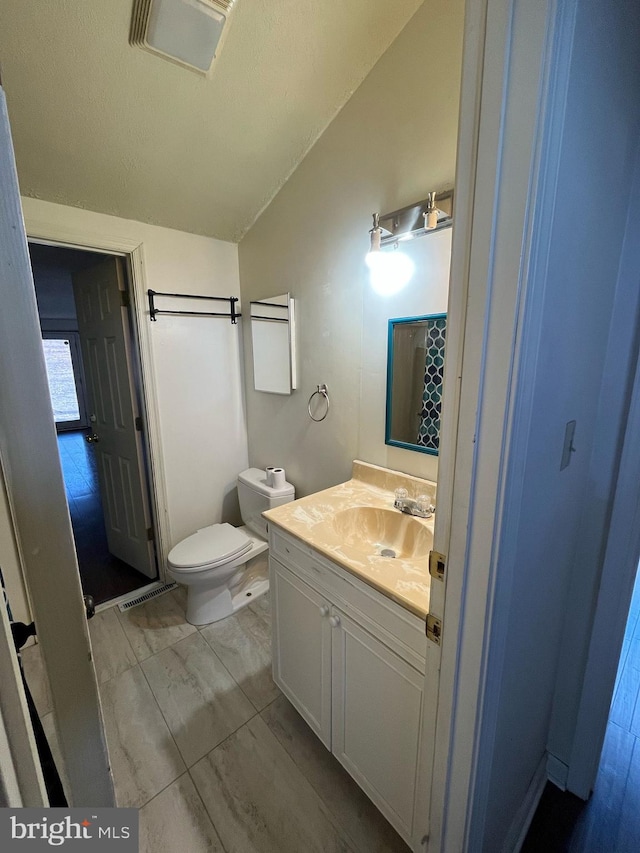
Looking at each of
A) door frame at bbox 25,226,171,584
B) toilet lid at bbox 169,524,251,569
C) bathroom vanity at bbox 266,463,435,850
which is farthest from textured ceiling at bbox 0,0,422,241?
toilet lid at bbox 169,524,251,569

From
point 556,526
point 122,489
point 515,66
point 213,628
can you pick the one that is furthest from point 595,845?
point 122,489

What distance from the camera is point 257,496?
2.24 meters

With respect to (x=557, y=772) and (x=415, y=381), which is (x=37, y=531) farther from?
(x=557, y=772)

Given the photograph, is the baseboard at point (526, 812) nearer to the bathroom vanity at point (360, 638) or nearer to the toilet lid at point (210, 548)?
the bathroom vanity at point (360, 638)

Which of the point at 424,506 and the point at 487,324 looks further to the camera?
the point at 424,506

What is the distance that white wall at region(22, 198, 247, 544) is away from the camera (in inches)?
81.2

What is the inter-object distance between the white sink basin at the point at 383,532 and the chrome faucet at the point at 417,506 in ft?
0.08

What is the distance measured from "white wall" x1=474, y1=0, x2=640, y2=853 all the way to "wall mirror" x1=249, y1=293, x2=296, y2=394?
1.45 metres

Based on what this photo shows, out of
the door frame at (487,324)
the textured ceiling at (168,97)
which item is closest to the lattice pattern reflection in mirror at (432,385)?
the door frame at (487,324)

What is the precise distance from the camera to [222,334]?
236 centimetres

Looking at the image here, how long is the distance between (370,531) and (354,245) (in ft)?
4.18

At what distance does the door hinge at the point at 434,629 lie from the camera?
757 millimetres

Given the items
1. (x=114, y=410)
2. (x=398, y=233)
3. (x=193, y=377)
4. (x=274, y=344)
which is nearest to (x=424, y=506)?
(x=398, y=233)

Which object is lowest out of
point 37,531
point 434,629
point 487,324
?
point 434,629
